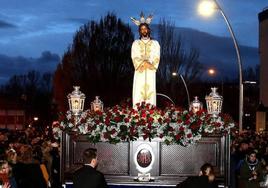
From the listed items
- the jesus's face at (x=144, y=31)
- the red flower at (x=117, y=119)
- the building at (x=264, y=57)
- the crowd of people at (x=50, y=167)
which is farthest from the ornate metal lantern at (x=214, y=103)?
the building at (x=264, y=57)

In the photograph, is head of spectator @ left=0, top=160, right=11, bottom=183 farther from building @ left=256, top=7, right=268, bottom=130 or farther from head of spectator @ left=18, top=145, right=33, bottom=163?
building @ left=256, top=7, right=268, bottom=130

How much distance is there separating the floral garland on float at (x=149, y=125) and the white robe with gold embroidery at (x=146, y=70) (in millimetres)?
2152

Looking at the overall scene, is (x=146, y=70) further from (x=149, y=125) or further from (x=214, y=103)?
(x=149, y=125)

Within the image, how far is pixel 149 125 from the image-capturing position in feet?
48.9

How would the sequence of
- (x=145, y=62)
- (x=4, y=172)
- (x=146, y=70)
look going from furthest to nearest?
1. (x=146, y=70)
2. (x=145, y=62)
3. (x=4, y=172)

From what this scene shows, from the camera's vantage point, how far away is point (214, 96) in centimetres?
1603

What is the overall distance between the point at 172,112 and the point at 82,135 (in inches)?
83.7

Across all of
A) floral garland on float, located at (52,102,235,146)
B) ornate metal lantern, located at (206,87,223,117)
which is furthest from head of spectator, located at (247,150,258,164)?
floral garland on float, located at (52,102,235,146)

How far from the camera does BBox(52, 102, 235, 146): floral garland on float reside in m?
14.9

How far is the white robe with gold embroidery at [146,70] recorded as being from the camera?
17.2m

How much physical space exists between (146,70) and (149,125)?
275 cm

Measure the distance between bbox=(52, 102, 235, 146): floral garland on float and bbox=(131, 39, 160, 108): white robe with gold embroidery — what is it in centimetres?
215

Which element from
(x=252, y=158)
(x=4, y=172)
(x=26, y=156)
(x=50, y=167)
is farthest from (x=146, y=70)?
(x=4, y=172)

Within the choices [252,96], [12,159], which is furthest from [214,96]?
[252,96]
